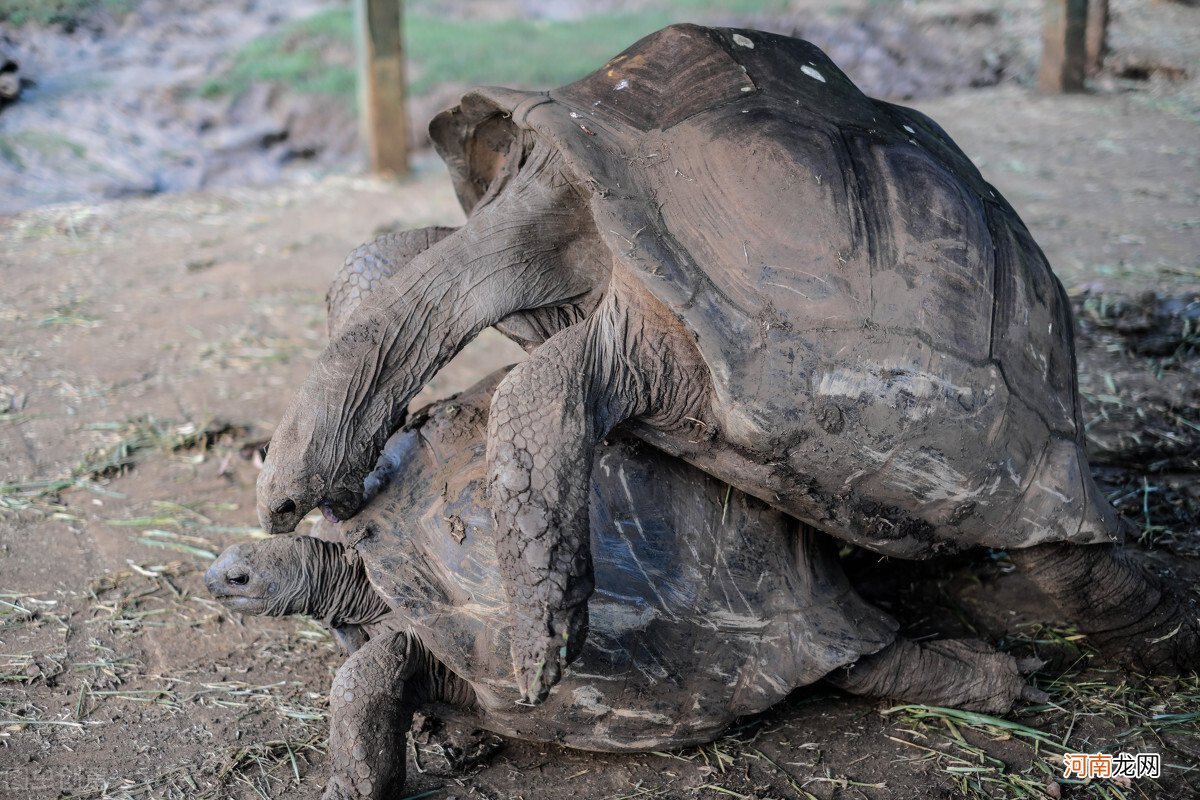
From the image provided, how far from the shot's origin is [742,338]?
2953mm

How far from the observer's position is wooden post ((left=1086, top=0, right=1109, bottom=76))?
1161 centimetres

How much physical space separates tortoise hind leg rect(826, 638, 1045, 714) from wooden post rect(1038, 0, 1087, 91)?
31.8ft

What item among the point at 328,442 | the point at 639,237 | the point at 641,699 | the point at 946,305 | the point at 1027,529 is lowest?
the point at 641,699

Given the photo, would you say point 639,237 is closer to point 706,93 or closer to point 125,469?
point 706,93

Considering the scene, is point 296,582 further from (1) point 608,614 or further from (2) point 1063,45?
(2) point 1063,45

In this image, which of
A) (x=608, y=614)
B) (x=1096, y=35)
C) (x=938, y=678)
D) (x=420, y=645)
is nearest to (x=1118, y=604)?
(x=938, y=678)

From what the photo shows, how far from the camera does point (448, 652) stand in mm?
3162

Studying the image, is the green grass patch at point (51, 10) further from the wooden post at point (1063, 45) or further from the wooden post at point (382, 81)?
the wooden post at point (1063, 45)

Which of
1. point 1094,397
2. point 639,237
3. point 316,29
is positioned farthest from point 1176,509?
point 316,29

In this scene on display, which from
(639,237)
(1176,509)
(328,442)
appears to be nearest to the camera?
(639,237)

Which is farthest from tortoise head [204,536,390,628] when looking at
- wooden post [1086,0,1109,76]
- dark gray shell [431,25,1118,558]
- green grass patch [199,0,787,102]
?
wooden post [1086,0,1109,76]

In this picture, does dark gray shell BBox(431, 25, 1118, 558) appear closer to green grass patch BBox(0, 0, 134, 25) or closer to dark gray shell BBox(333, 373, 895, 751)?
dark gray shell BBox(333, 373, 895, 751)

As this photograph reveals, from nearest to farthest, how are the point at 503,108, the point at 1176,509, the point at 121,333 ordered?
the point at 503,108
the point at 1176,509
the point at 121,333

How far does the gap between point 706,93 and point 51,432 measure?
3.83 meters
